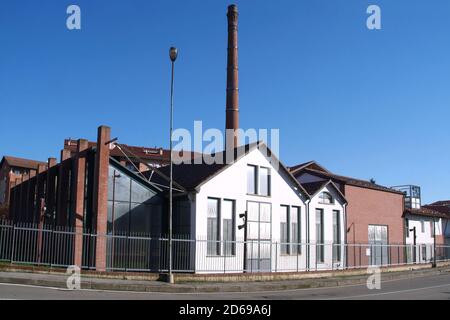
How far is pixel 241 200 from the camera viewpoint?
99.0 ft

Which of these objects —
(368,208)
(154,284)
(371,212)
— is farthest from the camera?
(371,212)

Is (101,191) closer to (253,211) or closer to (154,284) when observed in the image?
(154,284)

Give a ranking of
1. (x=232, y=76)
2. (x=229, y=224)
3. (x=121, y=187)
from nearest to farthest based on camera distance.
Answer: (x=121, y=187)
(x=229, y=224)
(x=232, y=76)

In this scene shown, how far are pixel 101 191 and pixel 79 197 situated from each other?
47.3 inches

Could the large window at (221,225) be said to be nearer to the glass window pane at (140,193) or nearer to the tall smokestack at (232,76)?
the glass window pane at (140,193)

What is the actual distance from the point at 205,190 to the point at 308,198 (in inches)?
339

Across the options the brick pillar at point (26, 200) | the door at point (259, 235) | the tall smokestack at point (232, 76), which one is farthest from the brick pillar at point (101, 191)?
the tall smokestack at point (232, 76)

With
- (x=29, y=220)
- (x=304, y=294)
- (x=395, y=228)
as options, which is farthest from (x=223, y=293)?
(x=395, y=228)

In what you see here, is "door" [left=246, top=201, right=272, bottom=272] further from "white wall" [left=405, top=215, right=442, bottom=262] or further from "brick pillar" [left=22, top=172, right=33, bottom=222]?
"brick pillar" [left=22, top=172, right=33, bottom=222]

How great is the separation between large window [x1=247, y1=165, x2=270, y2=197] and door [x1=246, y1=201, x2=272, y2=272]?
29.3 inches

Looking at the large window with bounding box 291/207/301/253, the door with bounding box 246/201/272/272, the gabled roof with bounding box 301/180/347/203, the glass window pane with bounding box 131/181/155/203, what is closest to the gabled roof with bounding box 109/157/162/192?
the glass window pane with bounding box 131/181/155/203

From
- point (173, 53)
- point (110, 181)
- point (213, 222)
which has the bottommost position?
point (213, 222)

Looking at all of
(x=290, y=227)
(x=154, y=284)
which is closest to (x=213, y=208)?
(x=290, y=227)

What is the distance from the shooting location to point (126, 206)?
27.7 meters
